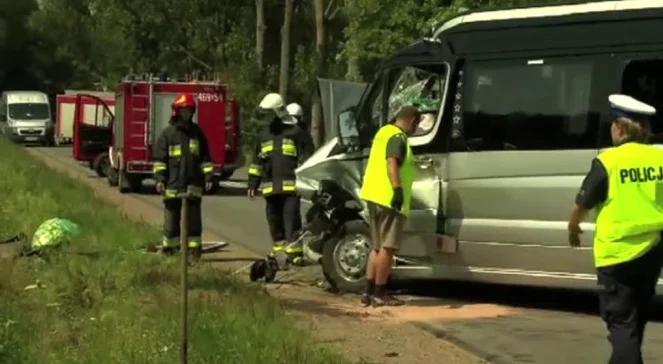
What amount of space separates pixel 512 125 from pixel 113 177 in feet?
64.4

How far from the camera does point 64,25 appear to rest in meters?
74.5

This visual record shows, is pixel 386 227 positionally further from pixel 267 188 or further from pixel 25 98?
pixel 25 98

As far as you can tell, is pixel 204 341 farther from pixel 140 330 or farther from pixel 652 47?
pixel 652 47

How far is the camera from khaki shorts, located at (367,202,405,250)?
392 inches

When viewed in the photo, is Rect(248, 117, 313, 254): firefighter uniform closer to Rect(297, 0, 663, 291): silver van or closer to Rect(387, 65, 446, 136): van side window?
Rect(297, 0, 663, 291): silver van

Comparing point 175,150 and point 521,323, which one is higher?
point 175,150

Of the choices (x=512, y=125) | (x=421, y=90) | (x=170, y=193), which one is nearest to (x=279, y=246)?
(x=170, y=193)

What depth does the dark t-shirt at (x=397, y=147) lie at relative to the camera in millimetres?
9812

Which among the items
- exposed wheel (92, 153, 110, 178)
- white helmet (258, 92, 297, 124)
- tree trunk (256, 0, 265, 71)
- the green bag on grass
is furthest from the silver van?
tree trunk (256, 0, 265, 71)

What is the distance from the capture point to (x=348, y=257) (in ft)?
35.9

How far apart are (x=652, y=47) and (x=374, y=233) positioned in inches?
112

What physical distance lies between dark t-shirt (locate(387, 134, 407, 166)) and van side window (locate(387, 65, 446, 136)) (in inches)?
24.4

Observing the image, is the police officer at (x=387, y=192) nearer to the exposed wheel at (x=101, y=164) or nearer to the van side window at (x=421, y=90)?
the van side window at (x=421, y=90)

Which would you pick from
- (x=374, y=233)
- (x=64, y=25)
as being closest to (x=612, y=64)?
(x=374, y=233)
